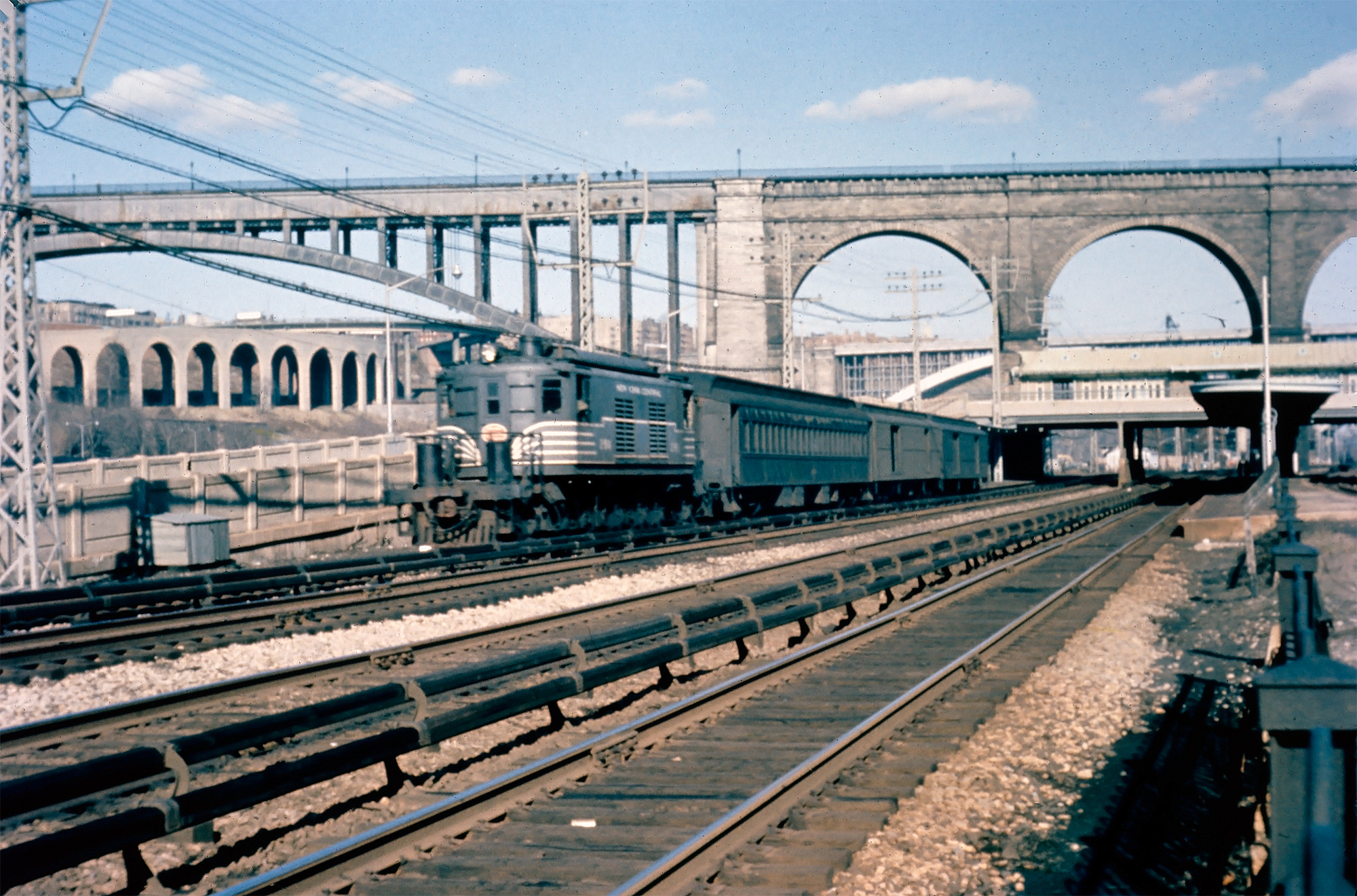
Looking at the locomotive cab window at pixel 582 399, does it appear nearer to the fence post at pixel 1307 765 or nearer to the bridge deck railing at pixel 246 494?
the bridge deck railing at pixel 246 494

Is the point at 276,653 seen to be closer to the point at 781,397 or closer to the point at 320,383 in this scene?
the point at 781,397

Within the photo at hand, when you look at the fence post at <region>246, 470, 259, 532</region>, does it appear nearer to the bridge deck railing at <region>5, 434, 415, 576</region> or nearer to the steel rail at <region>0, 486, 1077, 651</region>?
the bridge deck railing at <region>5, 434, 415, 576</region>

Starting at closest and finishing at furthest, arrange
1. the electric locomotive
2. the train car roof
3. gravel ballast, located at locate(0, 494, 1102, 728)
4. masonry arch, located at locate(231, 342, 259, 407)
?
gravel ballast, located at locate(0, 494, 1102, 728), the electric locomotive, the train car roof, masonry arch, located at locate(231, 342, 259, 407)

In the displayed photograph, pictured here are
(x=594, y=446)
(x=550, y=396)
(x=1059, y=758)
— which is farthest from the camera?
(x=594, y=446)

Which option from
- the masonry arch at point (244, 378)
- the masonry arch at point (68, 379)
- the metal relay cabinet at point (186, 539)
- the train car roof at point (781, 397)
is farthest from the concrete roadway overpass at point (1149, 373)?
the masonry arch at point (68, 379)

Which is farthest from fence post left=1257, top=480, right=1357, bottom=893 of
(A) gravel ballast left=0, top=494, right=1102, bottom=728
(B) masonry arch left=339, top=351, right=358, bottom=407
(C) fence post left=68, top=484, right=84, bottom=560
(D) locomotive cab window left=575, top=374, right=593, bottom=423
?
(B) masonry arch left=339, top=351, right=358, bottom=407

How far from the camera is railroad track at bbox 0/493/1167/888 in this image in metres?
4.98

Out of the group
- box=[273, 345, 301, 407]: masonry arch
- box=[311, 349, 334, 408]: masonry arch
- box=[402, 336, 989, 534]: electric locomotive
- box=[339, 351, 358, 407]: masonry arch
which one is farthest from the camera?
box=[339, 351, 358, 407]: masonry arch

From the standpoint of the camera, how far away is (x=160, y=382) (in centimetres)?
9475

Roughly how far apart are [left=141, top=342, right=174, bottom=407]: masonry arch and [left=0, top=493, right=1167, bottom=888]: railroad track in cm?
8471

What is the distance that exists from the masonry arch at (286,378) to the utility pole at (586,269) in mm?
70629

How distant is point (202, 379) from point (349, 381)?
Answer: 1283 cm

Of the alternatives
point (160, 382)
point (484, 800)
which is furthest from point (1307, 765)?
point (160, 382)

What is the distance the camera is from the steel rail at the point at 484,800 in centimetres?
517
